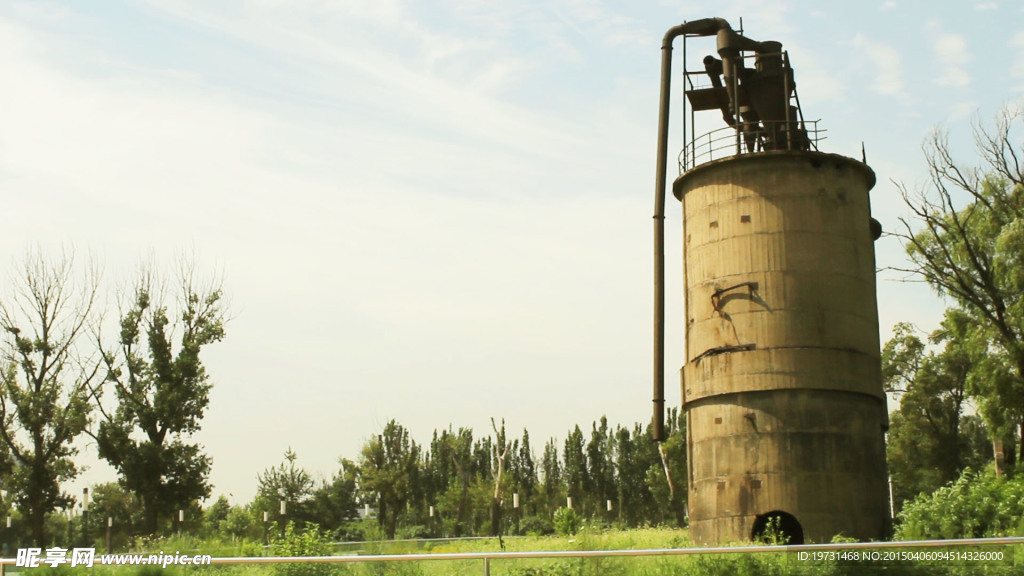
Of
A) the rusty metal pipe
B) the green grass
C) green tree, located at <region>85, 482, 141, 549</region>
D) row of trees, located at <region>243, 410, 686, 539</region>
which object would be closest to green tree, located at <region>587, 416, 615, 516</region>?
row of trees, located at <region>243, 410, 686, 539</region>

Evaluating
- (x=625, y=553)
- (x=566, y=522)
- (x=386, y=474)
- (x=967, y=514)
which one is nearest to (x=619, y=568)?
(x=625, y=553)

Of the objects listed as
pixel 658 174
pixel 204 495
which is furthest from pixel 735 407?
pixel 204 495

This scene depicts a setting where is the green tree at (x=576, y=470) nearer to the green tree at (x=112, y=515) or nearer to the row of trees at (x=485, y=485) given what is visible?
the row of trees at (x=485, y=485)

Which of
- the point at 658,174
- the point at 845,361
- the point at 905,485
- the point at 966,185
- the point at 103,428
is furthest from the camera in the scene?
the point at 905,485

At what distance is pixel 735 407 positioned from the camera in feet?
74.7

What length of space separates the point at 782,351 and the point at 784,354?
0.08 m

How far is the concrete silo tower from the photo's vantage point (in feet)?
72.4

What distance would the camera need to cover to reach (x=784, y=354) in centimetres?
2248

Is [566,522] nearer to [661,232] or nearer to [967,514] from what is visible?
[661,232]

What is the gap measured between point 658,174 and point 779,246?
468 centimetres

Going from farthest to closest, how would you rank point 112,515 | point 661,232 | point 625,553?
point 112,515 → point 661,232 → point 625,553

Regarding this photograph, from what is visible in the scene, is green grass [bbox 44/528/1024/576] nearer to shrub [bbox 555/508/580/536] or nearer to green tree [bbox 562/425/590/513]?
shrub [bbox 555/508/580/536]

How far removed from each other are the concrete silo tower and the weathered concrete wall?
29 millimetres

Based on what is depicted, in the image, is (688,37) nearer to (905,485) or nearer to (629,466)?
(905,485)
